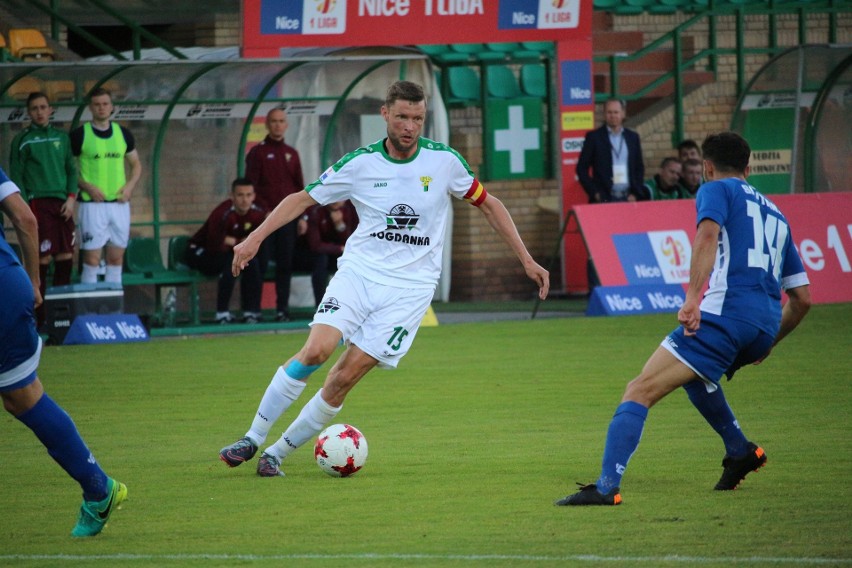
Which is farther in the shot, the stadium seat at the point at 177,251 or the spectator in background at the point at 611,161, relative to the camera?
the spectator in background at the point at 611,161

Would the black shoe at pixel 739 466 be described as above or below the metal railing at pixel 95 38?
below

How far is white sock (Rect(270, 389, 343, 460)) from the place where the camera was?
7469 millimetres

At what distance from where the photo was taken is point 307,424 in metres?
7.51

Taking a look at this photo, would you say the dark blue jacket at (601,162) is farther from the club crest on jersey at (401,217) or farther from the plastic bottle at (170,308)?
the club crest on jersey at (401,217)

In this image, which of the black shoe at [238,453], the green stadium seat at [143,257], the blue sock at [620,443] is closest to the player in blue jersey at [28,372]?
the black shoe at [238,453]

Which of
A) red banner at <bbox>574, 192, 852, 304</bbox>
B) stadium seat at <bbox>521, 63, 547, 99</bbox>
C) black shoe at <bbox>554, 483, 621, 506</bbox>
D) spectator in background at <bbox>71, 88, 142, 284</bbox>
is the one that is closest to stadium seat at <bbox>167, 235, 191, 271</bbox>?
spectator in background at <bbox>71, 88, 142, 284</bbox>

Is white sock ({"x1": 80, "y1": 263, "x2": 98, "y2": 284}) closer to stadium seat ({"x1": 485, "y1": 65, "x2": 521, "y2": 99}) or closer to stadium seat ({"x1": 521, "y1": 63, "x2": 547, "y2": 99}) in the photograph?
stadium seat ({"x1": 485, "y1": 65, "x2": 521, "y2": 99})

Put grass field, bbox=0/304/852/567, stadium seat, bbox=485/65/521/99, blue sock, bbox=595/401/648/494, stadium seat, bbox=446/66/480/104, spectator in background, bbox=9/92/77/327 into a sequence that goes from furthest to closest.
→ stadium seat, bbox=485/65/521/99 → stadium seat, bbox=446/66/480/104 → spectator in background, bbox=9/92/77/327 → blue sock, bbox=595/401/648/494 → grass field, bbox=0/304/852/567

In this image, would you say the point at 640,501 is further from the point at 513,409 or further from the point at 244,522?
the point at 513,409

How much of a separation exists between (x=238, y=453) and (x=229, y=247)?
8767 mm

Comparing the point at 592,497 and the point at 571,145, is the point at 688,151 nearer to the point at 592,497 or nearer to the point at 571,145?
the point at 571,145

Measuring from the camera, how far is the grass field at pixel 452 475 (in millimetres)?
5719

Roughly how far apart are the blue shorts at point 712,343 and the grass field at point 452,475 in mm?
642

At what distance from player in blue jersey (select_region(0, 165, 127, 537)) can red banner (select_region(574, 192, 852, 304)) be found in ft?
38.8
